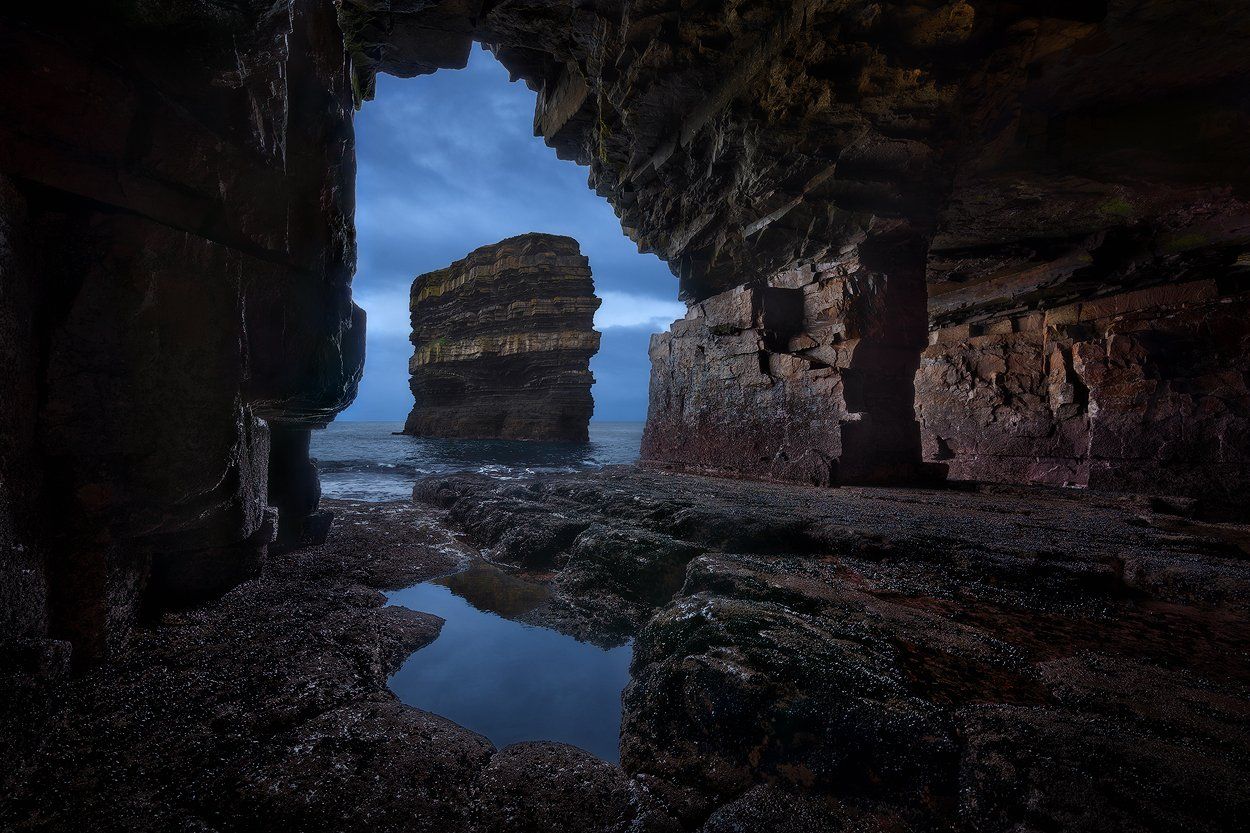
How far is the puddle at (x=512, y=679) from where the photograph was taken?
1.36 meters

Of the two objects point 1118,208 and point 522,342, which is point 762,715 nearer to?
point 1118,208

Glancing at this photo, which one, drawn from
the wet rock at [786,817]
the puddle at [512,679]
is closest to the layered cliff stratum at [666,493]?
the wet rock at [786,817]

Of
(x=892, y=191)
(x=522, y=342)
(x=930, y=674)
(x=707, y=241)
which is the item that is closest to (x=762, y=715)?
(x=930, y=674)

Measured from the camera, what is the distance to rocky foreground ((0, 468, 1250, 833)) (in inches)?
31.8

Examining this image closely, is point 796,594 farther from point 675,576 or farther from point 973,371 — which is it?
point 973,371

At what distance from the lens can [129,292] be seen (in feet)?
4.18

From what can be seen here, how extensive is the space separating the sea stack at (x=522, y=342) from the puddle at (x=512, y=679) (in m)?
26.3

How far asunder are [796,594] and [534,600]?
1.31 metres

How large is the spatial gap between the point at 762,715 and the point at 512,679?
0.94 meters

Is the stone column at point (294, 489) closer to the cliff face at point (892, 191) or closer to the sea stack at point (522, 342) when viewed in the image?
the cliff face at point (892, 191)

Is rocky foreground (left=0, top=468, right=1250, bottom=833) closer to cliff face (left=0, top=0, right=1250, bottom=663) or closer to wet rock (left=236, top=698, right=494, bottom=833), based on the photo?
wet rock (left=236, top=698, right=494, bottom=833)

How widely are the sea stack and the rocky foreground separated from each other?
26.9m

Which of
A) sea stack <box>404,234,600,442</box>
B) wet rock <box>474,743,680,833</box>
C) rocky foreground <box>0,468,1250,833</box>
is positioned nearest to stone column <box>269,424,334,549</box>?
rocky foreground <box>0,468,1250,833</box>

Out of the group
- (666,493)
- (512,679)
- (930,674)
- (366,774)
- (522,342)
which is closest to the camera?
(366,774)
